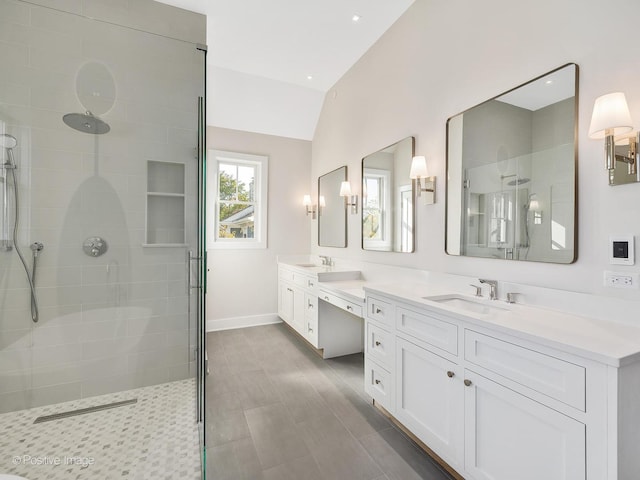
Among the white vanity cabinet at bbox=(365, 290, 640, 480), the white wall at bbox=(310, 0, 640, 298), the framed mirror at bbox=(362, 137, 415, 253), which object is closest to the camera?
the white vanity cabinet at bbox=(365, 290, 640, 480)

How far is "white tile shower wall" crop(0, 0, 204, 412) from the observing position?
1.99 m

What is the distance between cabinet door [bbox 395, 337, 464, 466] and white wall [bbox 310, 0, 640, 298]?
2.28 ft

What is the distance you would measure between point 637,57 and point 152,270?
122 inches

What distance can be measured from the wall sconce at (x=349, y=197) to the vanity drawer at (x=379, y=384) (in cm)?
170

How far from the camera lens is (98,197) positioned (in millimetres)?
2139

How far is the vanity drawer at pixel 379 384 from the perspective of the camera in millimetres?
1889

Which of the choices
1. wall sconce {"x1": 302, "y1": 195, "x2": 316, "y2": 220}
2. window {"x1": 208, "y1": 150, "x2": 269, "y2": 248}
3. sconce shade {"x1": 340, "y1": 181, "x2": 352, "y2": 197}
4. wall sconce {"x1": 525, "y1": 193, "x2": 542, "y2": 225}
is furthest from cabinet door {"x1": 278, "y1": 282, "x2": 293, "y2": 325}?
wall sconce {"x1": 525, "y1": 193, "x2": 542, "y2": 225}

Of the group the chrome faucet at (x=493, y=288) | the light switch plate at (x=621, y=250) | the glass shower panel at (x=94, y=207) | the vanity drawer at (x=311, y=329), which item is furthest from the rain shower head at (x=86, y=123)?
the light switch plate at (x=621, y=250)

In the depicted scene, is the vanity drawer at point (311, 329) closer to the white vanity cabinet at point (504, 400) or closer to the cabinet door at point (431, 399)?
the white vanity cabinet at point (504, 400)

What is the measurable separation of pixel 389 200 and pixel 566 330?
1.80m

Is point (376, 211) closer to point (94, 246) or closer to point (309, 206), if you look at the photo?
point (309, 206)

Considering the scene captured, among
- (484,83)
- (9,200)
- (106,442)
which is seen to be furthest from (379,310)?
(9,200)

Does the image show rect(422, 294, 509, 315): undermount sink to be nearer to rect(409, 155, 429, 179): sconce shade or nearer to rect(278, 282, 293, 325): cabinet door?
rect(409, 155, 429, 179): sconce shade

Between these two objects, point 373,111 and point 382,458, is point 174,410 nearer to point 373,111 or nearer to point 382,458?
point 382,458
